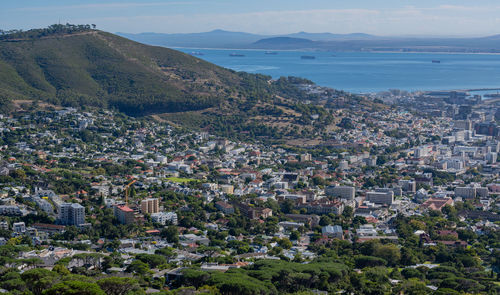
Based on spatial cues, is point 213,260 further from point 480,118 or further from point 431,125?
point 480,118

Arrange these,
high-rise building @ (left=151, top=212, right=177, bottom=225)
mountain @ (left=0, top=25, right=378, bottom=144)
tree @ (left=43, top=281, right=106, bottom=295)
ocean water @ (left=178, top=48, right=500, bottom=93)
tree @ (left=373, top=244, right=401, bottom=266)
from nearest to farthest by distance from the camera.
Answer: tree @ (left=43, top=281, right=106, bottom=295) → tree @ (left=373, top=244, right=401, bottom=266) → high-rise building @ (left=151, top=212, right=177, bottom=225) → mountain @ (left=0, top=25, right=378, bottom=144) → ocean water @ (left=178, top=48, right=500, bottom=93)

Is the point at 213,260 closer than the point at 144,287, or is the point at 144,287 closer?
the point at 144,287

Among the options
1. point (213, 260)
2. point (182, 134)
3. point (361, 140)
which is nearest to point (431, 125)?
point (361, 140)

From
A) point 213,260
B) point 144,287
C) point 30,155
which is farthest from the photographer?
point 30,155

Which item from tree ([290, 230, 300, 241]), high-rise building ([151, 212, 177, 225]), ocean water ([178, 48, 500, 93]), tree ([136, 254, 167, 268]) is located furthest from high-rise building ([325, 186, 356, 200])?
ocean water ([178, 48, 500, 93])

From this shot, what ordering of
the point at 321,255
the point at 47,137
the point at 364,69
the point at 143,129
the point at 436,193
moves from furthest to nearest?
the point at 364,69 < the point at 143,129 < the point at 47,137 < the point at 436,193 < the point at 321,255

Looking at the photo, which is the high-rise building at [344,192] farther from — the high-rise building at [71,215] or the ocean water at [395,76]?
the ocean water at [395,76]

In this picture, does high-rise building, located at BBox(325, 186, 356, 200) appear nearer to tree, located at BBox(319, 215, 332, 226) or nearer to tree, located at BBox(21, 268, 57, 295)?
tree, located at BBox(319, 215, 332, 226)
